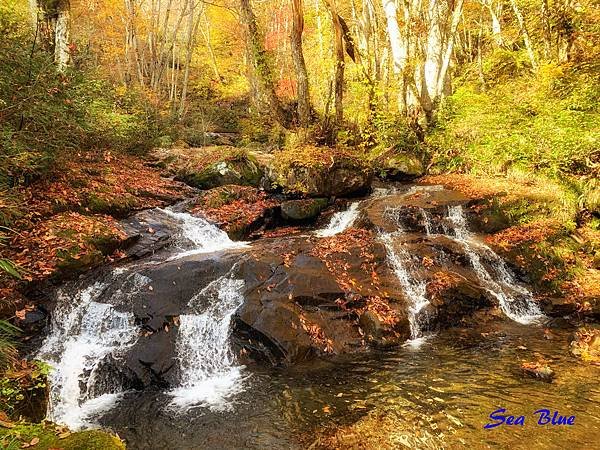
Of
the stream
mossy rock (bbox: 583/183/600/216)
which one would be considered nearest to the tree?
the stream

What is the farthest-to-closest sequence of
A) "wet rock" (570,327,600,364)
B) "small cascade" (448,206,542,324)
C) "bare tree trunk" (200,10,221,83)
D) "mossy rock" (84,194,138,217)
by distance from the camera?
"bare tree trunk" (200,10,221,83) → "mossy rock" (84,194,138,217) → "small cascade" (448,206,542,324) → "wet rock" (570,327,600,364)

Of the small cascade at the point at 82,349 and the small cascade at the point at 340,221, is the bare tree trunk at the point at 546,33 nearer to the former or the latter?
the small cascade at the point at 340,221

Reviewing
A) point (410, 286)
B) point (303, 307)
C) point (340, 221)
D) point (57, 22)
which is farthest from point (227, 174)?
point (410, 286)

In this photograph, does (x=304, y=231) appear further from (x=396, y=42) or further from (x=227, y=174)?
(x=396, y=42)

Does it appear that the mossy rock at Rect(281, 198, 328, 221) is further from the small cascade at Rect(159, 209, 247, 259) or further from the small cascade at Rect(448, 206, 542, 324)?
the small cascade at Rect(448, 206, 542, 324)

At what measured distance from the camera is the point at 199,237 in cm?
1137

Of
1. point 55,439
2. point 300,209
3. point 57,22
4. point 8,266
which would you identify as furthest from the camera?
point 300,209

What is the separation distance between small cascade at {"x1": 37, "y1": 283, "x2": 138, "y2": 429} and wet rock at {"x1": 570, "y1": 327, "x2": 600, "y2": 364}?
7778 millimetres

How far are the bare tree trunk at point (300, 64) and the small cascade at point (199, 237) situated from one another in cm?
552

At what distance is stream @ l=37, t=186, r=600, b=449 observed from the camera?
209 inches

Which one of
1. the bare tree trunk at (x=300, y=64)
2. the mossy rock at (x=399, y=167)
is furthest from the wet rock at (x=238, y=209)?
the mossy rock at (x=399, y=167)

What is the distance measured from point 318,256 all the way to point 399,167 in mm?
7760

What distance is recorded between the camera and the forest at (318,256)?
5699 mm

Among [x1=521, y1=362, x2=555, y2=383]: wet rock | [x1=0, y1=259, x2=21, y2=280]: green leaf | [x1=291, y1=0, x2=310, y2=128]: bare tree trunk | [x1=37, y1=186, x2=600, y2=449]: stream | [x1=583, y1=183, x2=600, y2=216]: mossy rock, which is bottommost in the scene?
[x1=521, y1=362, x2=555, y2=383]: wet rock
